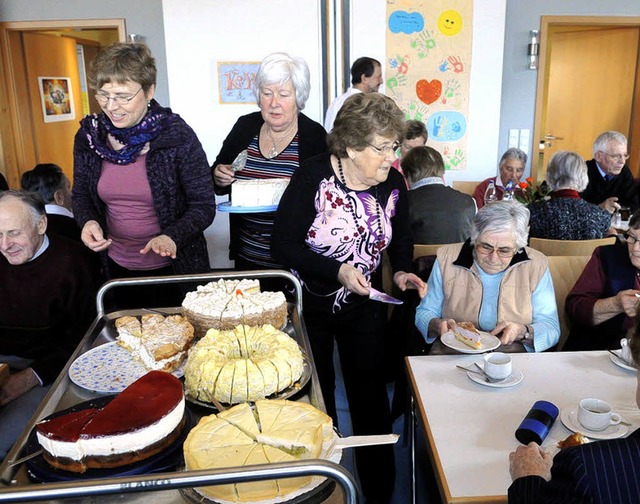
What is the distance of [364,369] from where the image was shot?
82.9 inches

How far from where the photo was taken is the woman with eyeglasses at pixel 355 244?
1.94 meters

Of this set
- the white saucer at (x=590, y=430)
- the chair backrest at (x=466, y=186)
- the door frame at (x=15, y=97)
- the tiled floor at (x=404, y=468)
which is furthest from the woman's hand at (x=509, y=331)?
the door frame at (x=15, y=97)

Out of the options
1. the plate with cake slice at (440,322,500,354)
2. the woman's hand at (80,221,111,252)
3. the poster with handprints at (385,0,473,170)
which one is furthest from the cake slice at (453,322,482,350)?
the poster with handprints at (385,0,473,170)

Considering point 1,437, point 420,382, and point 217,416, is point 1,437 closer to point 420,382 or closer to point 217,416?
point 217,416

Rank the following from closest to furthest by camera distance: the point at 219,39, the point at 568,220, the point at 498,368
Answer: the point at 498,368
the point at 568,220
the point at 219,39

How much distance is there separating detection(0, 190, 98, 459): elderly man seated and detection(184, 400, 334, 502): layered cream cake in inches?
49.0

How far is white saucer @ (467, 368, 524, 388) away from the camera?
168 cm

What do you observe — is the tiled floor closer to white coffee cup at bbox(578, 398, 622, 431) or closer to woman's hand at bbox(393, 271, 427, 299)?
woman's hand at bbox(393, 271, 427, 299)

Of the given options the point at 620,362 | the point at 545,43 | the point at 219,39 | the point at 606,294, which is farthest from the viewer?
the point at 545,43

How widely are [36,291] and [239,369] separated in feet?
4.23

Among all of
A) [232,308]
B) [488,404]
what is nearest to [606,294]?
[488,404]

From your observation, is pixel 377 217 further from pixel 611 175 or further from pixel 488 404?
pixel 611 175

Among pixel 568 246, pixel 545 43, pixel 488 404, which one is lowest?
pixel 488 404

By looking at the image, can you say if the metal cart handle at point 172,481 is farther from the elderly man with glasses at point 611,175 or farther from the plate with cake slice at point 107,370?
the elderly man with glasses at point 611,175
